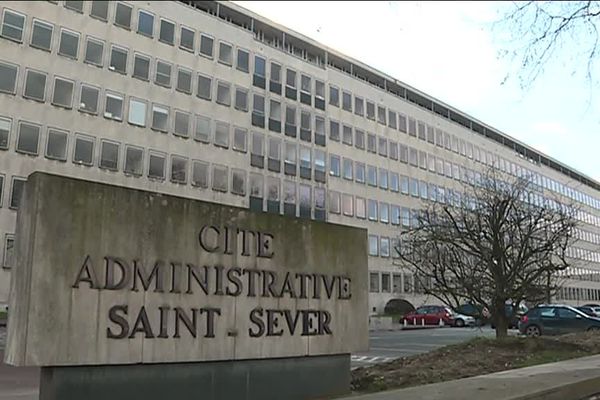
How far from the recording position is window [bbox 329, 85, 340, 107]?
5529 centimetres

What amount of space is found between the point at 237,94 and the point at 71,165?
14271 millimetres

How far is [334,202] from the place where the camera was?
54.3m

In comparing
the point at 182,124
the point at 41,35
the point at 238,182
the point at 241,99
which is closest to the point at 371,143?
the point at 241,99

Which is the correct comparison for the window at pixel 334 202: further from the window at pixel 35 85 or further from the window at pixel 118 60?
the window at pixel 35 85

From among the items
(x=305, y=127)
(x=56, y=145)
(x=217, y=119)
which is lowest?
(x=56, y=145)

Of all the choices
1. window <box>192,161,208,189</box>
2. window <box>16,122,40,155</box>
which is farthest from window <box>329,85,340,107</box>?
window <box>16,122,40,155</box>

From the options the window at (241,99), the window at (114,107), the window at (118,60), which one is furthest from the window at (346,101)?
the window at (114,107)

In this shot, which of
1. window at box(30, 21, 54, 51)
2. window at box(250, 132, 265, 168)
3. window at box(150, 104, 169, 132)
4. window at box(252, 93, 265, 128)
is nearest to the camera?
window at box(30, 21, 54, 51)

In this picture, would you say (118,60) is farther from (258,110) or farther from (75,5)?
(258,110)

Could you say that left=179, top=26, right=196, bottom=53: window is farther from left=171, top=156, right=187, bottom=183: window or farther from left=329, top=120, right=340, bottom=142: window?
left=329, top=120, right=340, bottom=142: window

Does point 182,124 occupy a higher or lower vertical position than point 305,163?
higher

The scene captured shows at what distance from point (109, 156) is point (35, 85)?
19.1 feet

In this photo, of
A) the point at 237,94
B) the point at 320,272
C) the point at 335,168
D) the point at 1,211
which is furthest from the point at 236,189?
the point at 320,272

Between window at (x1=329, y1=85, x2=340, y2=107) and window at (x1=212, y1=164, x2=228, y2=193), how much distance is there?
1460 centimetres
